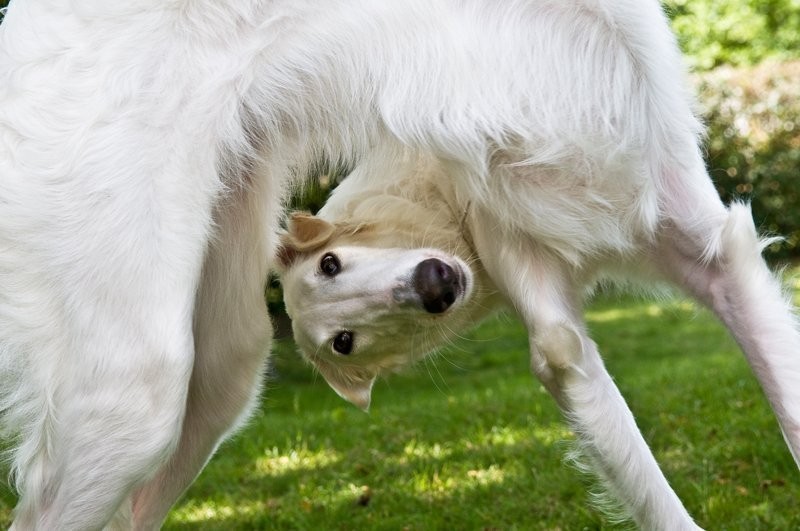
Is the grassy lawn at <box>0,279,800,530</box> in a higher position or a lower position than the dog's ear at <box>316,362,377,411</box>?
lower

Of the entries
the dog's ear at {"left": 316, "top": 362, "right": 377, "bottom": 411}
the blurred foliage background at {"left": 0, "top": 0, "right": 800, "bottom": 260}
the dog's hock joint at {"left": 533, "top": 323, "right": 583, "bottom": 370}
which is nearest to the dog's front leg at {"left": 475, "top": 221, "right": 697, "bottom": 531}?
the dog's hock joint at {"left": 533, "top": 323, "right": 583, "bottom": 370}

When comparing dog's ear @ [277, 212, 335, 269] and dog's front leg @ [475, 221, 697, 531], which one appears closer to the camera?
dog's front leg @ [475, 221, 697, 531]

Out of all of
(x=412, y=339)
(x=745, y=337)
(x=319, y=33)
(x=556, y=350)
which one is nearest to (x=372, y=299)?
(x=412, y=339)

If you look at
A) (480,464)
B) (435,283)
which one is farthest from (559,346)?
(480,464)

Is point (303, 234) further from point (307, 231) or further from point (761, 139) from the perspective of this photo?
point (761, 139)

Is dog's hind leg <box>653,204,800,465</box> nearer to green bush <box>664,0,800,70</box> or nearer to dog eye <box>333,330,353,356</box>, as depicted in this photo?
dog eye <box>333,330,353,356</box>

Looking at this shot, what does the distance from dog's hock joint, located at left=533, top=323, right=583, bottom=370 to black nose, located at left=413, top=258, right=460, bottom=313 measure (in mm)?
424

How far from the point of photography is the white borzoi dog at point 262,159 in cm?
306

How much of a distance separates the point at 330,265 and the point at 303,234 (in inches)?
7.3

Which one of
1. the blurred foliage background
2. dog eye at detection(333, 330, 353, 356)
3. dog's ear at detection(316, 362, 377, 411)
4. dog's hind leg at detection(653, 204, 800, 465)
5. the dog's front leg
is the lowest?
the blurred foliage background

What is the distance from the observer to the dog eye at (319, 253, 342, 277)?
4059 mm

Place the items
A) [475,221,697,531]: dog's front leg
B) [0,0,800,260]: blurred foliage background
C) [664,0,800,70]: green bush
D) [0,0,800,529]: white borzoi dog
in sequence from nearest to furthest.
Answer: [0,0,800,529]: white borzoi dog, [475,221,697,531]: dog's front leg, [0,0,800,260]: blurred foliage background, [664,0,800,70]: green bush

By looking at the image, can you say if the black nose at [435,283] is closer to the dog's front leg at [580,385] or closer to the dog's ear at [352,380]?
the dog's front leg at [580,385]

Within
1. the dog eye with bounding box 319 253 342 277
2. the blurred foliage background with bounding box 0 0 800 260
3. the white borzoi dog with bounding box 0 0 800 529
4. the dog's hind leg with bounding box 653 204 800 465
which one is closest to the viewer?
the dog's hind leg with bounding box 653 204 800 465
